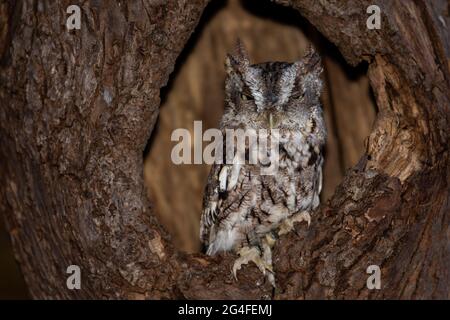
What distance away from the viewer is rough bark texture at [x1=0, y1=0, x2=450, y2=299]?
122 inches

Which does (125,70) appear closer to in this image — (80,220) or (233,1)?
(80,220)

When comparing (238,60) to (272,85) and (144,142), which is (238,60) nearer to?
(272,85)

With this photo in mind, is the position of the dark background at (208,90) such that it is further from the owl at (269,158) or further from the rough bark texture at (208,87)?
the owl at (269,158)

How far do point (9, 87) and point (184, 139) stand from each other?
1.40 meters

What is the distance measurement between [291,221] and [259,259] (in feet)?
0.98

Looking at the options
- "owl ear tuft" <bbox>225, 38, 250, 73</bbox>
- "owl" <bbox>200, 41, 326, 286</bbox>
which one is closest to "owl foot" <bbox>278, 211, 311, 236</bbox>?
"owl" <bbox>200, 41, 326, 286</bbox>

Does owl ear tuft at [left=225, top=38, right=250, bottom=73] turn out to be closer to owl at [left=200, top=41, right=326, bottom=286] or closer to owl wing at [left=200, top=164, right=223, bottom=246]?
owl at [left=200, top=41, right=326, bottom=286]

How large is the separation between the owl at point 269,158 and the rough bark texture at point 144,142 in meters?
0.35

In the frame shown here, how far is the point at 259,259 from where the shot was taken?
11.2ft

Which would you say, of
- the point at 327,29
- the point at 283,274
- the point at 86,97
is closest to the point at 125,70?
the point at 86,97

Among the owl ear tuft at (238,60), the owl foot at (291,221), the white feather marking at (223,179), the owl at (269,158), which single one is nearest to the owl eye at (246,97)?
the owl at (269,158)

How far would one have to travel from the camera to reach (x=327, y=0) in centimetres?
322

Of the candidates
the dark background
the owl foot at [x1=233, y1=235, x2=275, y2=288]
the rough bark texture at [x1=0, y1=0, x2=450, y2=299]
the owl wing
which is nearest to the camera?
the rough bark texture at [x1=0, y1=0, x2=450, y2=299]

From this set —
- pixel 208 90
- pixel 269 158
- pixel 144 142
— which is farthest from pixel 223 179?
pixel 208 90
